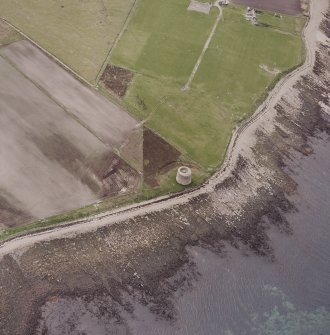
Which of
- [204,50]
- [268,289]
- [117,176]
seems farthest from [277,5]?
[268,289]

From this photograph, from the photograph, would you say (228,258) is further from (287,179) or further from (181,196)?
(287,179)

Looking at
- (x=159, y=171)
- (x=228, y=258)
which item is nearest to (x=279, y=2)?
(x=159, y=171)

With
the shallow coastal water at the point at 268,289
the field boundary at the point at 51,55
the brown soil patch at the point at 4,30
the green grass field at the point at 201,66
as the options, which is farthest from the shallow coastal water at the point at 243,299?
the brown soil patch at the point at 4,30

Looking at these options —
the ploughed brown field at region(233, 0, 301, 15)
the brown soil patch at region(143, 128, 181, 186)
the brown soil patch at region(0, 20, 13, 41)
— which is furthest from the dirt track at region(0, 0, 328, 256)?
the brown soil patch at region(0, 20, 13, 41)

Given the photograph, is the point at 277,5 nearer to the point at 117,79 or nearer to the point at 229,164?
the point at 117,79

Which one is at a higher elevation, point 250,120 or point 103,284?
point 250,120

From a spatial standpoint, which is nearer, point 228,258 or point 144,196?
point 228,258

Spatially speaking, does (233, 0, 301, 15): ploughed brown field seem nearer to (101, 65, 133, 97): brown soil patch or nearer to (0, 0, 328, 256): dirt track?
(0, 0, 328, 256): dirt track

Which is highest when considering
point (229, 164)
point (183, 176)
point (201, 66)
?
point (201, 66)
